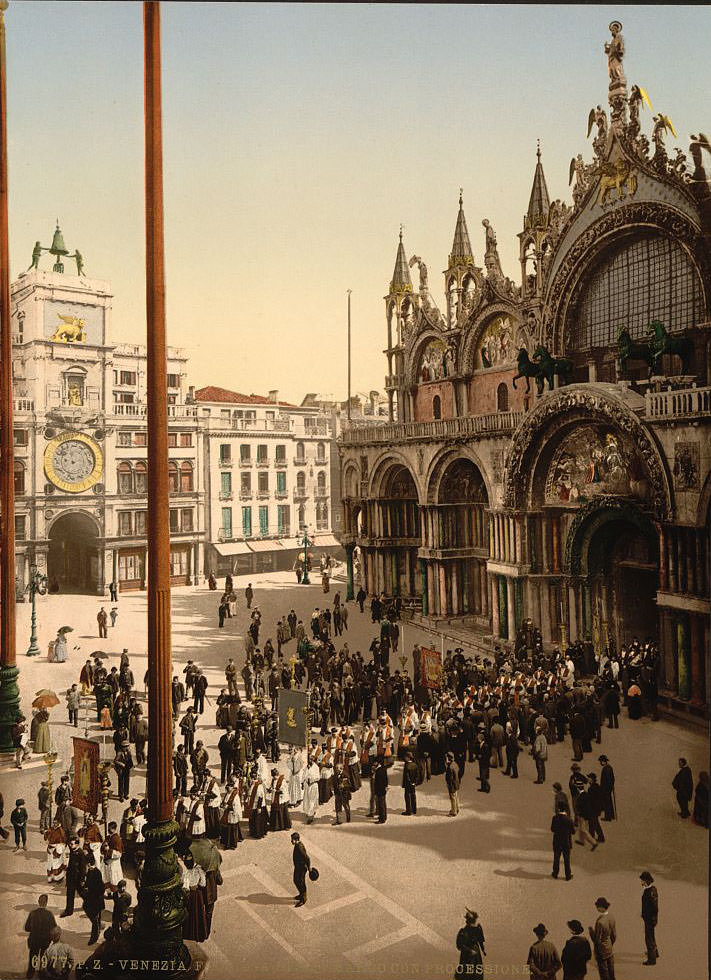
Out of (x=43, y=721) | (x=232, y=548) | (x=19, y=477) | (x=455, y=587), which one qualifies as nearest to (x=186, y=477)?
(x=232, y=548)

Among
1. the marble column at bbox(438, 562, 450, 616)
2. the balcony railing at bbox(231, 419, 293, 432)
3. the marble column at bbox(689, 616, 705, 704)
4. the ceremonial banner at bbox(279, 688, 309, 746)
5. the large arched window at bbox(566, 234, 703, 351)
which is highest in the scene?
the large arched window at bbox(566, 234, 703, 351)

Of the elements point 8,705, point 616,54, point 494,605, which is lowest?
point 8,705

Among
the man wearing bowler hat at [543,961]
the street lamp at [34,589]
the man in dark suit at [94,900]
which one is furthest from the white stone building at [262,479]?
the man wearing bowler hat at [543,961]

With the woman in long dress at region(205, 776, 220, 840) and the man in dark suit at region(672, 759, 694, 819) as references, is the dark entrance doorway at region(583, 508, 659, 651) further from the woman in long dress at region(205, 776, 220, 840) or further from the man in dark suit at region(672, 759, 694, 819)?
the woman in long dress at region(205, 776, 220, 840)

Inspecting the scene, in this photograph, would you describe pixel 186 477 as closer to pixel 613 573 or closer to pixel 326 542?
pixel 326 542

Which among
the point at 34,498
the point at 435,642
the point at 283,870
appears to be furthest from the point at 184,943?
the point at 435,642

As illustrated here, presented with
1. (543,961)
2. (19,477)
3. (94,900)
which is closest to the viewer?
(543,961)

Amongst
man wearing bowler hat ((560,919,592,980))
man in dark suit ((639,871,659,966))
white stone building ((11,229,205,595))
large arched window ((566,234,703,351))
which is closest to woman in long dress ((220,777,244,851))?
white stone building ((11,229,205,595))
